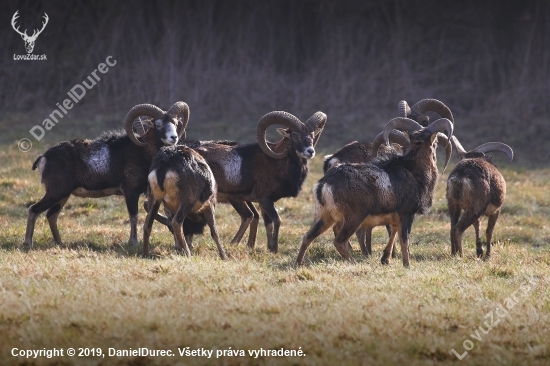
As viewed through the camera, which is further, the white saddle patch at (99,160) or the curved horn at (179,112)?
the curved horn at (179,112)

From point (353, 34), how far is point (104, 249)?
19.2 metres

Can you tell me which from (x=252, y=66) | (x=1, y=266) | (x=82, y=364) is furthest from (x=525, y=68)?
(x=82, y=364)

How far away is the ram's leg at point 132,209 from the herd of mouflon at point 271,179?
0.06 feet

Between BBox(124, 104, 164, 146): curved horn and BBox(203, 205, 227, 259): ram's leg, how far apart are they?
2211 mm

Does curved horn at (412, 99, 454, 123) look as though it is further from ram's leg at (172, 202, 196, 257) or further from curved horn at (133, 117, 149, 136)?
ram's leg at (172, 202, 196, 257)

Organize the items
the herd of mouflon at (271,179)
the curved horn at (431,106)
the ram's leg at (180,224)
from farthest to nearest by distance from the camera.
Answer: the curved horn at (431,106), the ram's leg at (180,224), the herd of mouflon at (271,179)

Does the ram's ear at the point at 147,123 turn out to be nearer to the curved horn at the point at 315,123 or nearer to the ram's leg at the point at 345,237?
the curved horn at the point at 315,123

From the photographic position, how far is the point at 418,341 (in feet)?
27.6

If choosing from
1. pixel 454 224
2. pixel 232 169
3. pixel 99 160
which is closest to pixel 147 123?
pixel 99 160

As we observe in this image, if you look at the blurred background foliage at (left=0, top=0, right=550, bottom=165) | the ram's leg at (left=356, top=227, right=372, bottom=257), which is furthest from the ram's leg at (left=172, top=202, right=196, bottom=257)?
the blurred background foliage at (left=0, top=0, right=550, bottom=165)

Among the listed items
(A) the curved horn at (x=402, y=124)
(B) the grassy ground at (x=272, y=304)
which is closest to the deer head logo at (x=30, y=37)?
(B) the grassy ground at (x=272, y=304)

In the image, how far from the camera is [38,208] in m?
13.6

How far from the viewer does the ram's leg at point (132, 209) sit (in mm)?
14078

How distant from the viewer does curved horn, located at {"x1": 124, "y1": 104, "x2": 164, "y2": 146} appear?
1459cm
